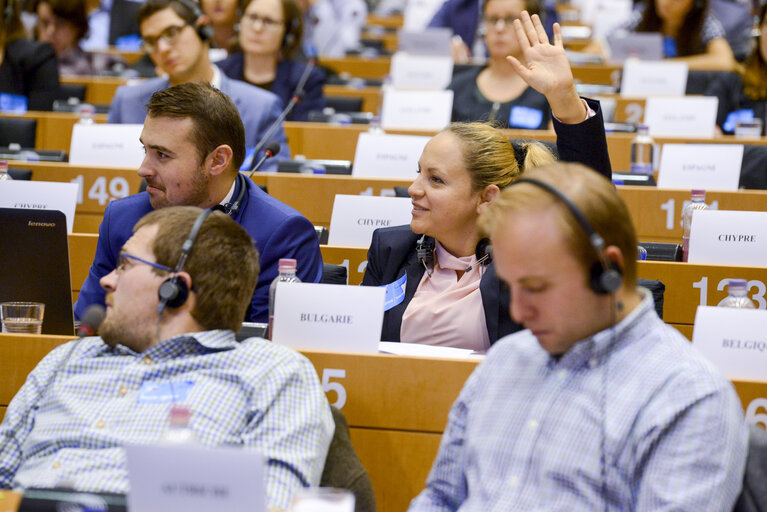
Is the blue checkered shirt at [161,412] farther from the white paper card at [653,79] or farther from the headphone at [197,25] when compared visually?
the white paper card at [653,79]

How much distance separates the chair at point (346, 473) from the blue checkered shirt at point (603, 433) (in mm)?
182

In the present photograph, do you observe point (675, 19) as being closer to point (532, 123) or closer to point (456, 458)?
point (532, 123)

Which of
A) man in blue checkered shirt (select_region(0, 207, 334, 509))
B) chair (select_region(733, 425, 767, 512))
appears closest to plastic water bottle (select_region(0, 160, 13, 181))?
man in blue checkered shirt (select_region(0, 207, 334, 509))

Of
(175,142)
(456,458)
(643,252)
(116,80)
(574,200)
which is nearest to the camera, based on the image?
(574,200)

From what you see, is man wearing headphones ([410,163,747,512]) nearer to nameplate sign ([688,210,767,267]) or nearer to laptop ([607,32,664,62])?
nameplate sign ([688,210,767,267])

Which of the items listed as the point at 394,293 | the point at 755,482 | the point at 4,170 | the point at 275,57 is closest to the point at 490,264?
the point at 394,293

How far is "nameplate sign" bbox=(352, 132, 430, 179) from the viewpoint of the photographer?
4.34 metres

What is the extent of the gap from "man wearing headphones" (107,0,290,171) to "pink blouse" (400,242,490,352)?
72.2 inches

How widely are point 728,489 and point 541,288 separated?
0.40m

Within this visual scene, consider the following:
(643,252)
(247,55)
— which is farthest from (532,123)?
(643,252)

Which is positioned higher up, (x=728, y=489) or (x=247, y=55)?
(x=247, y=55)

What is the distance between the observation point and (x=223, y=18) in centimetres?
719

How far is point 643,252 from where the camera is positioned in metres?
3.18

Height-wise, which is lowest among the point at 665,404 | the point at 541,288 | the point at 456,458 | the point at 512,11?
the point at 456,458
